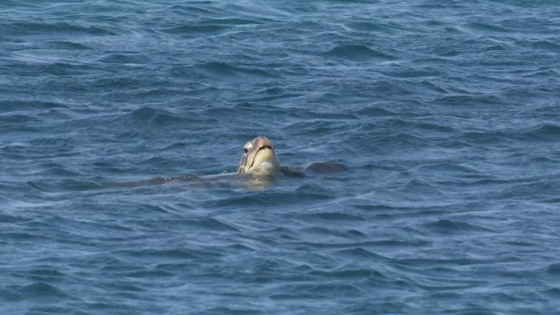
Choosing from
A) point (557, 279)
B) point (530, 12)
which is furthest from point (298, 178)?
point (530, 12)

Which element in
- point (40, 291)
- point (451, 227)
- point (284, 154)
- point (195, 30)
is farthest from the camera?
point (195, 30)

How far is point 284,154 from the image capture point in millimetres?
19609

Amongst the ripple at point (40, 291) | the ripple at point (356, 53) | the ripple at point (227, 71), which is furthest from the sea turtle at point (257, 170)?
the ripple at point (356, 53)

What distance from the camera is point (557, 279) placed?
1326 centimetres

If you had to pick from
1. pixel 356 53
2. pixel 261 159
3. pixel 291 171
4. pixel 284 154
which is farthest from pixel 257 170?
pixel 356 53

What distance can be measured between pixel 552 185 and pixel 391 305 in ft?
17.7

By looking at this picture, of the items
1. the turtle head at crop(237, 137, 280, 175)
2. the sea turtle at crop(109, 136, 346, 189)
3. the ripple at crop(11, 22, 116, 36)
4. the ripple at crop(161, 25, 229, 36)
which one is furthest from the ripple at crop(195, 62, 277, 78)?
the turtle head at crop(237, 137, 280, 175)

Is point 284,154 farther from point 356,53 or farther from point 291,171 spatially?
point 356,53

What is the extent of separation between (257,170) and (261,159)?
0.56 feet

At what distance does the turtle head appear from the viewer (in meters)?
18.1

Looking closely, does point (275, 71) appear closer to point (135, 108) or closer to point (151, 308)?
point (135, 108)

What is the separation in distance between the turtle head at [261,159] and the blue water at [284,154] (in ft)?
1.78

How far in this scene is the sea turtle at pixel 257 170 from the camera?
1758cm

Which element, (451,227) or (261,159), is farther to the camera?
(261,159)
